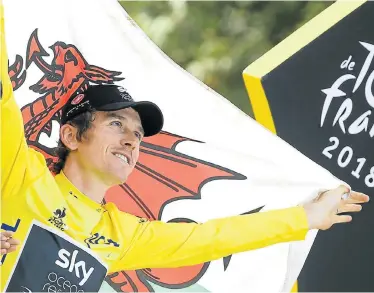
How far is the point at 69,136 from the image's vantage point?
3.14m

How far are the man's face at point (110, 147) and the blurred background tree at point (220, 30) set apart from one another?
3.13m

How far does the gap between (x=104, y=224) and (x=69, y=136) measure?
29 centimetres

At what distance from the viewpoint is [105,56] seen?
11.0 ft

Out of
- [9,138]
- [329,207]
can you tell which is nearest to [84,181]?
[9,138]

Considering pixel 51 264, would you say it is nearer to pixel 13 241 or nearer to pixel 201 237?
pixel 13 241

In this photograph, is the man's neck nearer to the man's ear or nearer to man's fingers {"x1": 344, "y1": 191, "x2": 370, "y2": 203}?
the man's ear

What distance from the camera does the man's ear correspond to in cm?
314

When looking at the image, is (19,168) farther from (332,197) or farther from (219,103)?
(332,197)

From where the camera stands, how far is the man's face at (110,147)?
3.10m

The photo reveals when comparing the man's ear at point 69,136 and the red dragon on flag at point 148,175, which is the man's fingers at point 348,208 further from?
the man's ear at point 69,136

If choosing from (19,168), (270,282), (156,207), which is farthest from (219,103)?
(19,168)

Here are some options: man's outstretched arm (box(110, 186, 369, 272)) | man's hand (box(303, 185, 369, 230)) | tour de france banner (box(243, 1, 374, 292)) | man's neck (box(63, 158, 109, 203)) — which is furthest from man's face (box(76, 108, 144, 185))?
tour de france banner (box(243, 1, 374, 292))

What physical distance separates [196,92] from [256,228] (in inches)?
19.9

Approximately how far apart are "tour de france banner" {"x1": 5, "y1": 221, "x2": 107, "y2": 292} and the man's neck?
0.18m
